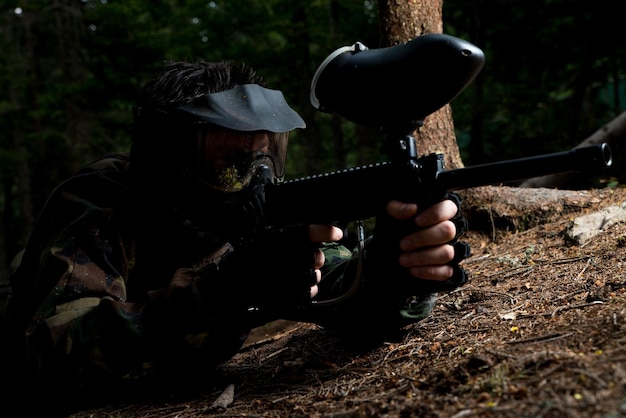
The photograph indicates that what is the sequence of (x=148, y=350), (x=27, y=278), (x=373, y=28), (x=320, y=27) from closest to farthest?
(x=148, y=350), (x=27, y=278), (x=373, y=28), (x=320, y=27)

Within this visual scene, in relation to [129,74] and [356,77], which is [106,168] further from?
[129,74]

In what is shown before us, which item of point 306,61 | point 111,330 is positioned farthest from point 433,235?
point 306,61

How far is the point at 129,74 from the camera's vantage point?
10422 mm

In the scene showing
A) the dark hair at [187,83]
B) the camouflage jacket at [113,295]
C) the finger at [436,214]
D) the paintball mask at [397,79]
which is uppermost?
the dark hair at [187,83]

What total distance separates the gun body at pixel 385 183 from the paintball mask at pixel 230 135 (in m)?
0.34

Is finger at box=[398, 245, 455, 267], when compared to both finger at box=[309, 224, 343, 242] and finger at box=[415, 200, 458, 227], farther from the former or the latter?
finger at box=[309, 224, 343, 242]

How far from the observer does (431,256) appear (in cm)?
196

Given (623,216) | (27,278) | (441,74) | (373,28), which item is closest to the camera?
(441,74)

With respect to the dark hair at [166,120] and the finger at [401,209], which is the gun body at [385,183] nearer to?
the finger at [401,209]

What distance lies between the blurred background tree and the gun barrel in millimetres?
5211

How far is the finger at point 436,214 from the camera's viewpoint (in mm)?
1891

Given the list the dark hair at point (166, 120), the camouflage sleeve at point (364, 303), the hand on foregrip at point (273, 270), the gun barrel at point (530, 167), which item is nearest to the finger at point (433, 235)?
the gun barrel at point (530, 167)

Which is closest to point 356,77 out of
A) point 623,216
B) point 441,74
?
point 441,74

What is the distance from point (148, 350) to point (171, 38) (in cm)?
860
